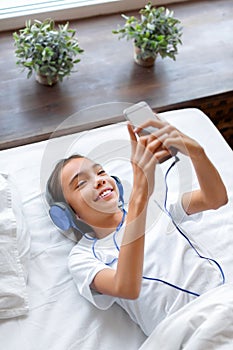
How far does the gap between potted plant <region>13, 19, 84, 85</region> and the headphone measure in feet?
1.82

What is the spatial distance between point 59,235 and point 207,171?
0.41m

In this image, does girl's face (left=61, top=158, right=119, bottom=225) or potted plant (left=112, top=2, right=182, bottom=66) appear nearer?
girl's face (left=61, top=158, right=119, bottom=225)

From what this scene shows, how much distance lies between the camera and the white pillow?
120 cm

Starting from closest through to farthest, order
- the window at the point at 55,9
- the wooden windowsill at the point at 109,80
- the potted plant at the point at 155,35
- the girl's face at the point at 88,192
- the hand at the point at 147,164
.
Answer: the hand at the point at 147,164 → the girl's face at the point at 88,192 → the wooden windowsill at the point at 109,80 → the potted plant at the point at 155,35 → the window at the point at 55,9

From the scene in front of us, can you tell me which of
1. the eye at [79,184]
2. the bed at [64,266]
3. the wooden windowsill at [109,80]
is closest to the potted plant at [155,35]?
the wooden windowsill at [109,80]

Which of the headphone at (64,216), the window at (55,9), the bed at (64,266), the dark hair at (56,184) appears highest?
the window at (55,9)

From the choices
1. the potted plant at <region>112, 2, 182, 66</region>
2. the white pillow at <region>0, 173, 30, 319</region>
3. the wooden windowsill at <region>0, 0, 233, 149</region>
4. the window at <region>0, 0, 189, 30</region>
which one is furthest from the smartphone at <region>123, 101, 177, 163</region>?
the window at <region>0, 0, 189, 30</region>

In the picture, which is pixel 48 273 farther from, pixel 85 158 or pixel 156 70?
pixel 156 70

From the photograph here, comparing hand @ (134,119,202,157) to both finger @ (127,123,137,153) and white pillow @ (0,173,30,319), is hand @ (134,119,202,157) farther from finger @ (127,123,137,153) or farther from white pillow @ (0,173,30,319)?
white pillow @ (0,173,30,319)

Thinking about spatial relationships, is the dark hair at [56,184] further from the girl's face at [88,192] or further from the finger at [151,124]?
the finger at [151,124]

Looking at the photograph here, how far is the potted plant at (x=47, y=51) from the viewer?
5.58 ft

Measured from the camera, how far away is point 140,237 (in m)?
1.13

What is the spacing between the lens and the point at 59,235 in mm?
1347

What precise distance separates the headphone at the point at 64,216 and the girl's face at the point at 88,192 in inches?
0.5
